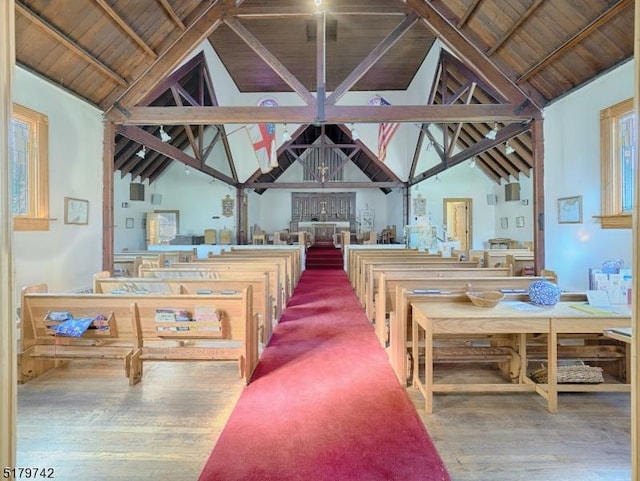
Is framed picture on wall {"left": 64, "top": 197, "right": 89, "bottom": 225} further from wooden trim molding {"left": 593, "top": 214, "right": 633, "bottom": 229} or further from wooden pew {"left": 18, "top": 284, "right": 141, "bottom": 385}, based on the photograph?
wooden trim molding {"left": 593, "top": 214, "right": 633, "bottom": 229}

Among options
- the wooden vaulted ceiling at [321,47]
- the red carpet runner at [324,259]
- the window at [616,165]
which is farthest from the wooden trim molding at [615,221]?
the red carpet runner at [324,259]

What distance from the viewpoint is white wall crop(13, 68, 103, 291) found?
3725mm

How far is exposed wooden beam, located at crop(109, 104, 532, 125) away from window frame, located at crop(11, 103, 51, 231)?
1.29 m

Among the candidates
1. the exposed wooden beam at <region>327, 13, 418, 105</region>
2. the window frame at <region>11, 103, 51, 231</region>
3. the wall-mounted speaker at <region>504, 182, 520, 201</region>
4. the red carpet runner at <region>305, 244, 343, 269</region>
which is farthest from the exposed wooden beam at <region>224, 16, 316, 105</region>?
the wall-mounted speaker at <region>504, 182, 520, 201</region>

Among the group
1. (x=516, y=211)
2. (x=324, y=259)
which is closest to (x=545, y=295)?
(x=324, y=259)

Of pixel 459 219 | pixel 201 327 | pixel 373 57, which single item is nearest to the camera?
pixel 201 327

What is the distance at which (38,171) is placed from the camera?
388 centimetres

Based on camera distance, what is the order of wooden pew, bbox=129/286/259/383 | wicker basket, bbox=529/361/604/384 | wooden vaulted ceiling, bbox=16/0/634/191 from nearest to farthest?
wicker basket, bbox=529/361/604/384, wooden pew, bbox=129/286/259/383, wooden vaulted ceiling, bbox=16/0/634/191

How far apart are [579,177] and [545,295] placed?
8.29ft

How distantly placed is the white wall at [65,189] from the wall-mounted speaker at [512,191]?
412 inches

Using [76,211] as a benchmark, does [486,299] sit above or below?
below

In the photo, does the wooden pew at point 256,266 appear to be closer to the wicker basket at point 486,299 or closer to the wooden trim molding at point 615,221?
the wicker basket at point 486,299

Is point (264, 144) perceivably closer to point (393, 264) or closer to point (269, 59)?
point (269, 59)

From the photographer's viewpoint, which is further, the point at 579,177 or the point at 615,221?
the point at 579,177
